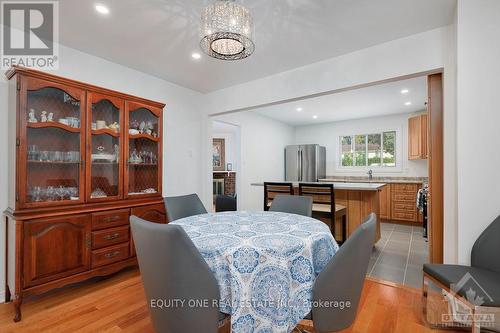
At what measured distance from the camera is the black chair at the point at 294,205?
7.93 feet

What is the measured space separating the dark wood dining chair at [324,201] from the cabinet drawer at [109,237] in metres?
2.19

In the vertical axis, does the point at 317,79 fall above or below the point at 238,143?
above

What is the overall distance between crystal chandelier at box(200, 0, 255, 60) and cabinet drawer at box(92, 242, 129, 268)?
212 cm

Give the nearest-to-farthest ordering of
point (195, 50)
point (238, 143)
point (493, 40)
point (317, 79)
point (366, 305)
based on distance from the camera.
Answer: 1. point (493, 40)
2. point (366, 305)
3. point (195, 50)
4. point (317, 79)
5. point (238, 143)

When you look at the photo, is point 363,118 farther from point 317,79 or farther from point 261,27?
point 261,27

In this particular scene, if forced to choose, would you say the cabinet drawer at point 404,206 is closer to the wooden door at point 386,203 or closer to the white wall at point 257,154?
the wooden door at point 386,203

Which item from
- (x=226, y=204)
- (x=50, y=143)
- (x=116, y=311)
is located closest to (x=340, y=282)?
(x=116, y=311)

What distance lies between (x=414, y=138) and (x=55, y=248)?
593cm

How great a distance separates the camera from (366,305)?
2.06m

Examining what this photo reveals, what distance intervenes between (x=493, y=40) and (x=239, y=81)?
2.61 metres

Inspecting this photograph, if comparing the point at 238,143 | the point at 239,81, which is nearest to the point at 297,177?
the point at 238,143

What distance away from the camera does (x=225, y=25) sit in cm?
157

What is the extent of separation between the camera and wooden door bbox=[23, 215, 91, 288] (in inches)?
76.0

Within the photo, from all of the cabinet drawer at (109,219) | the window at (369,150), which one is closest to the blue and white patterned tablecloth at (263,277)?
the cabinet drawer at (109,219)
